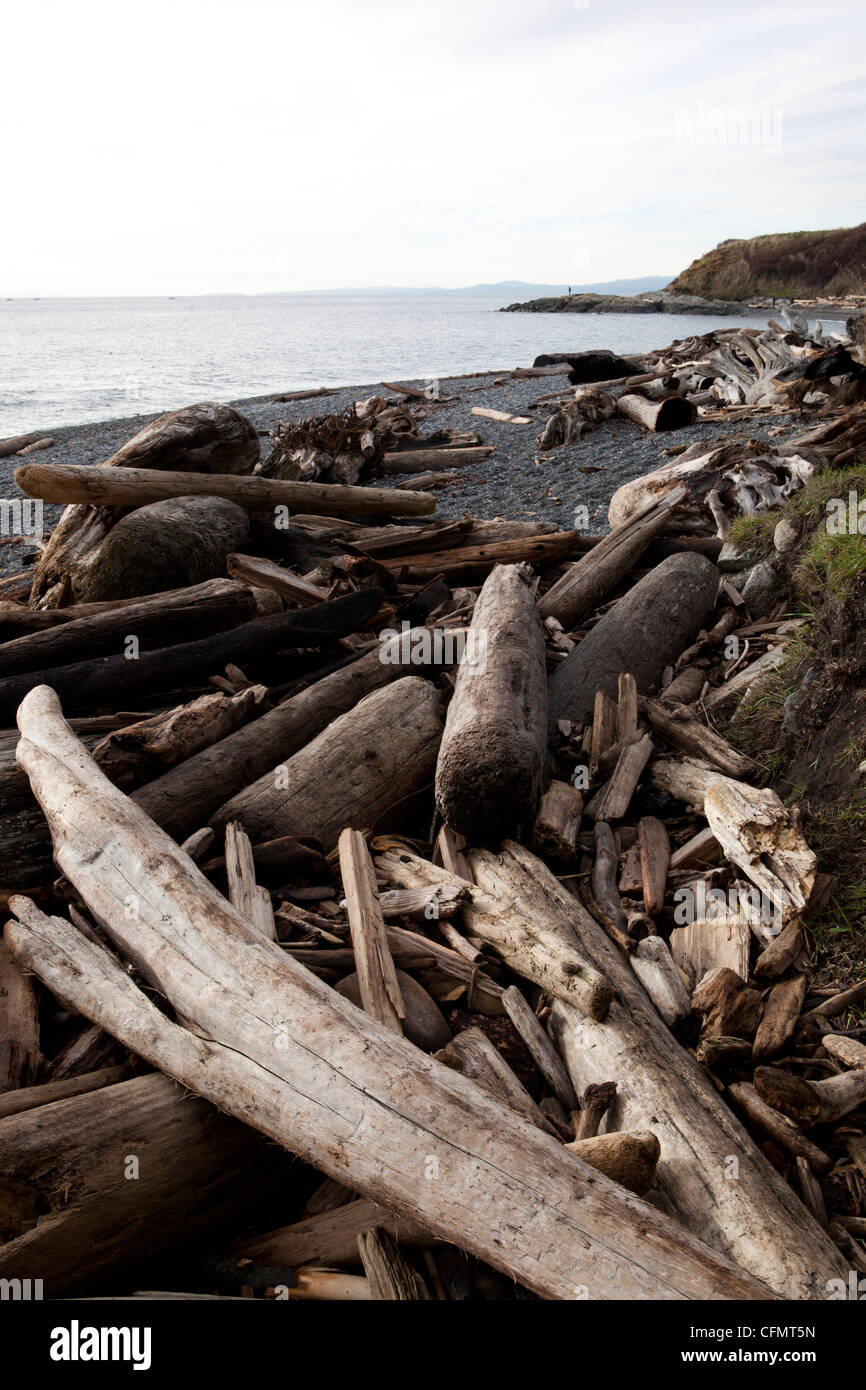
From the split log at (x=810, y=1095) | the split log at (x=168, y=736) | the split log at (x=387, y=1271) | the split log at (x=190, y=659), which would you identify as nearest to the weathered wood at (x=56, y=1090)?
the split log at (x=387, y=1271)

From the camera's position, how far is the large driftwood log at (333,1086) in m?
2.31

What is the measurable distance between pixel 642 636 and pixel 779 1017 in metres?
3.51

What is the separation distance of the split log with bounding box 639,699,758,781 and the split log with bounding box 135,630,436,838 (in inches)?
67.4

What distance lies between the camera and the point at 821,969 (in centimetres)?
386

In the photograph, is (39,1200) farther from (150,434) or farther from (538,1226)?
(150,434)

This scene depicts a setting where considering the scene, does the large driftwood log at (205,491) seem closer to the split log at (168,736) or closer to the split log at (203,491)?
the split log at (203,491)

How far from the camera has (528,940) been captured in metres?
3.89

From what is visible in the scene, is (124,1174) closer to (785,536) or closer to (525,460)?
(785,536)

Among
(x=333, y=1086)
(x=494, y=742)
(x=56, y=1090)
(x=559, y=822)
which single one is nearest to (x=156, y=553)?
(x=494, y=742)

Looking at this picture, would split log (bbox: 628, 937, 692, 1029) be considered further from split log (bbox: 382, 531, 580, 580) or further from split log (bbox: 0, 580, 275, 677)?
split log (bbox: 382, 531, 580, 580)

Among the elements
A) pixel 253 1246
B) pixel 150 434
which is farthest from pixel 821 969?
pixel 150 434

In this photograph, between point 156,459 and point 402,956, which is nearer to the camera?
point 402,956

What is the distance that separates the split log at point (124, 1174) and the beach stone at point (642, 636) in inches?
138

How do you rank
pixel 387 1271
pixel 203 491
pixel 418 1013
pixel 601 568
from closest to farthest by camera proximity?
pixel 387 1271 < pixel 418 1013 < pixel 601 568 < pixel 203 491
